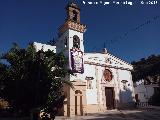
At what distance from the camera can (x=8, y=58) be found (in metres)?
14.2

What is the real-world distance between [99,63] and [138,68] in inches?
814

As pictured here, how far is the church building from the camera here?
24.2 m

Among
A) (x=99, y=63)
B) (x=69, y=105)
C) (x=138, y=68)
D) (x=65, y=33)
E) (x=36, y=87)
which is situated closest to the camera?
(x=36, y=87)

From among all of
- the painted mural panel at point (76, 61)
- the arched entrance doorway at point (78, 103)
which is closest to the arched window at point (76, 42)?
the painted mural panel at point (76, 61)

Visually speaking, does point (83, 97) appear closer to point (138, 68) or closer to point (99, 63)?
point (99, 63)

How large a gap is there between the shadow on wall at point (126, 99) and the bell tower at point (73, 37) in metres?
7.79

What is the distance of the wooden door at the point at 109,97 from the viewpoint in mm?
28516

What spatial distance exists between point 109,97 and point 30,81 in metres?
17.7

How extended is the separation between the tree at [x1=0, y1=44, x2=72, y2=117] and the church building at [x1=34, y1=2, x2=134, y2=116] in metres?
8.97

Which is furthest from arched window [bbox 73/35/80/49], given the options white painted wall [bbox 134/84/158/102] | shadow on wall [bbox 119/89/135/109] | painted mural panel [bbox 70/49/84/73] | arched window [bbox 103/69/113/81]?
white painted wall [bbox 134/84/158/102]

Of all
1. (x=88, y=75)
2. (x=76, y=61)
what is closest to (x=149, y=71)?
(x=88, y=75)

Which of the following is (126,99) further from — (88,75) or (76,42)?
(76,42)

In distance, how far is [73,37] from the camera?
→ 85.3 feet

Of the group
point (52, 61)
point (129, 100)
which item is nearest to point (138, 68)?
point (129, 100)
